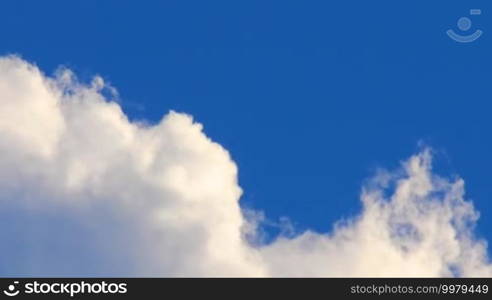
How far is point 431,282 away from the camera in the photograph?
2221 inches

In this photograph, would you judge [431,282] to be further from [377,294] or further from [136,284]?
[136,284]

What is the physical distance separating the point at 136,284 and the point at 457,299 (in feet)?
95.2

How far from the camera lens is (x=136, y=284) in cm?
5500

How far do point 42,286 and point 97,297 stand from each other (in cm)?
514

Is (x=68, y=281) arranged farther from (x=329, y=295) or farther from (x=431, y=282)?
(x=431, y=282)

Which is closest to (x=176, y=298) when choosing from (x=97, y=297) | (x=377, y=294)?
(x=97, y=297)

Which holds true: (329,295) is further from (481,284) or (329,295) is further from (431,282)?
(481,284)

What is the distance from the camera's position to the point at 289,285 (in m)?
54.0

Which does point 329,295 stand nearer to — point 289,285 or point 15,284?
point 289,285

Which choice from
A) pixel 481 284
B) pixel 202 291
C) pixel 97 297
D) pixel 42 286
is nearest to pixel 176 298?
pixel 202 291

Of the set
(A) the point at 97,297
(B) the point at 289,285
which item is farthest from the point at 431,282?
(A) the point at 97,297

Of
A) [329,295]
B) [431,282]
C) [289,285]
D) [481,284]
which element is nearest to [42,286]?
[289,285]

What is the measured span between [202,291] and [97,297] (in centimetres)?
947

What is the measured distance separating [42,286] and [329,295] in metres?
25.8
